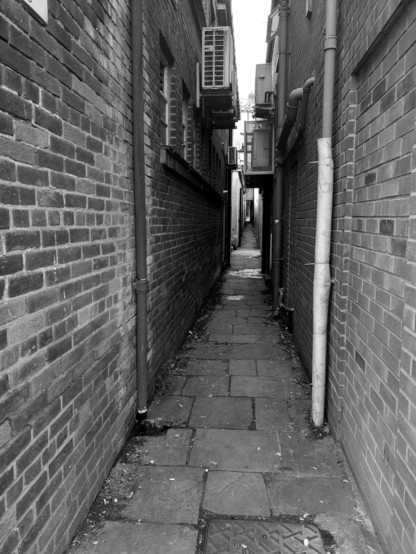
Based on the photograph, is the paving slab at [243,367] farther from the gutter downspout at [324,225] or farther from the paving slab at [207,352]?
the gutter downspout at [324,225]

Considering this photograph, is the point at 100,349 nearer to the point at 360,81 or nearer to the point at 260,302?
the point at 360,81

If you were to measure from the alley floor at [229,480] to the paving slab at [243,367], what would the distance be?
60 millimetres

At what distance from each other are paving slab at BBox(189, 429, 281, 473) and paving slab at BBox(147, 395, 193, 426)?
30cm

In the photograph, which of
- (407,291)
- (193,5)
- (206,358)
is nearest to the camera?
(407,291)

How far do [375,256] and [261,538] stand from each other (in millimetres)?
1635

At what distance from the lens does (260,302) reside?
9164 mm

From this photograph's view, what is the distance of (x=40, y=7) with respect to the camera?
1.83m

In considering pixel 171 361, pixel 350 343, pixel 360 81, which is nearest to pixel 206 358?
pixel 171 361

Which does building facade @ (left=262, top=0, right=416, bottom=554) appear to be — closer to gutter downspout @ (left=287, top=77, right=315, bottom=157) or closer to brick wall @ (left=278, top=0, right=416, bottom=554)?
brick wall @ (left=278, top=0, right=416, bottom=554)

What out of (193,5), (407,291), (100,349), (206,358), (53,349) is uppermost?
(193,5)

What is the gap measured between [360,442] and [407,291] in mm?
1237

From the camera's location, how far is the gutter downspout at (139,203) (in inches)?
129

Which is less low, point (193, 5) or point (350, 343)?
point (193, 5)

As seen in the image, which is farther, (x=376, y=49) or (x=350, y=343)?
(x=350, y=343)
